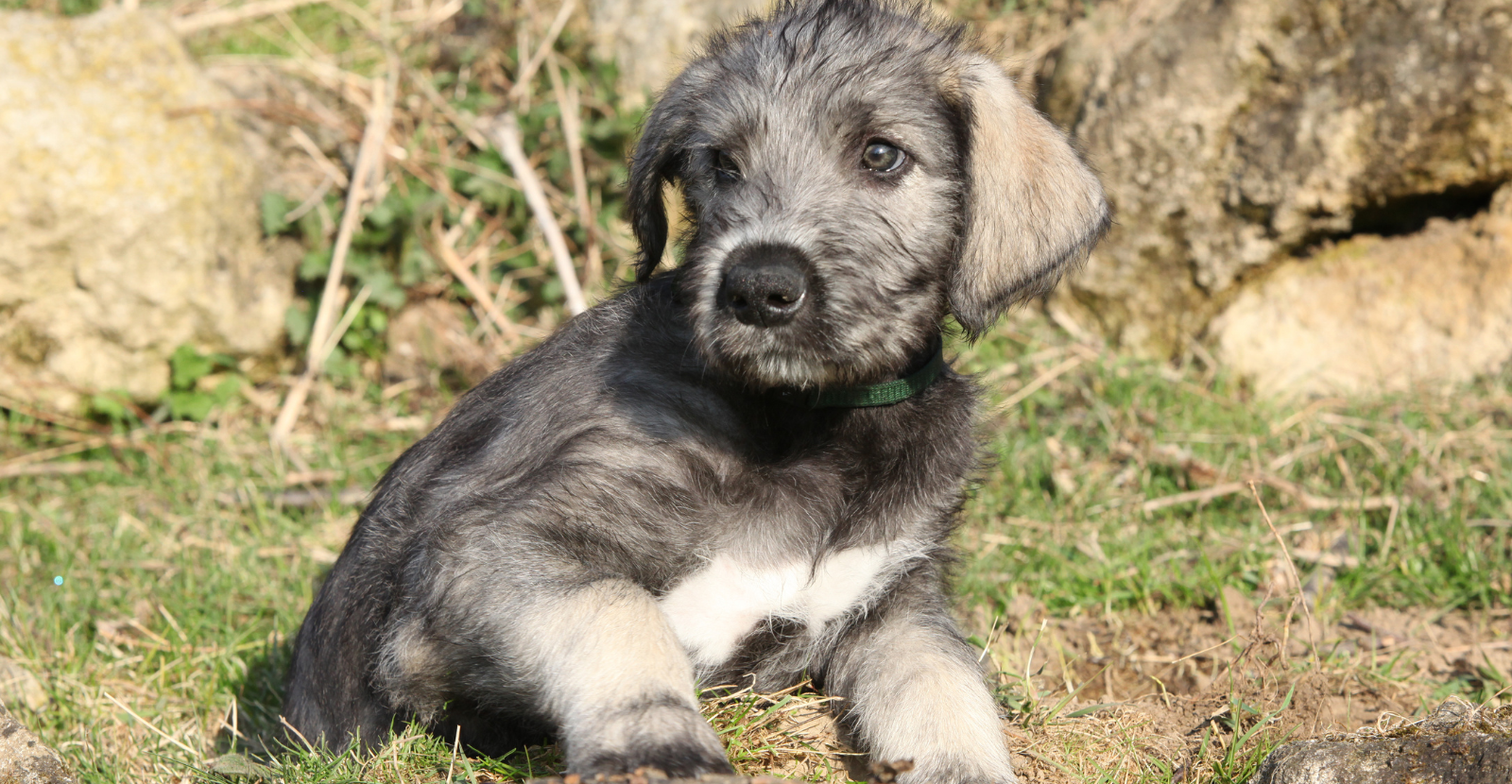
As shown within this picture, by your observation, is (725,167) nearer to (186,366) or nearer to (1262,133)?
(1262,133)

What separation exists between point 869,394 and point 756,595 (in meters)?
0.64

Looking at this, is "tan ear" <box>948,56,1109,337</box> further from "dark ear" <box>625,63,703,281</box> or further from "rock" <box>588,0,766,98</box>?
"rock" <box>588,0,766,98</box>

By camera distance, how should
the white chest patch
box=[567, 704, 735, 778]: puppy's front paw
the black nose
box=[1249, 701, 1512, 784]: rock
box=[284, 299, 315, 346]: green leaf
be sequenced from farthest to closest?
1. box=[284, 299, 315, 346]: green leaf
2. the white chest patch
3. the black nose
4. box=[1249, 701, 1512, 784]: rock
5. box=[567, 704, 735, 778]: puppy's front paw

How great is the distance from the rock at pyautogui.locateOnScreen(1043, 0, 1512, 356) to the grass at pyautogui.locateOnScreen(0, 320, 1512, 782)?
0.62 m

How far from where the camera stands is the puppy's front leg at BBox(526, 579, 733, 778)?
259cm

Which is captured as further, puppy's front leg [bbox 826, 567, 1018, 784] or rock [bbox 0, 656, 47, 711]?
rock [bbox 0, 656, 47, 711]

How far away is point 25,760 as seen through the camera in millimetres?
3184

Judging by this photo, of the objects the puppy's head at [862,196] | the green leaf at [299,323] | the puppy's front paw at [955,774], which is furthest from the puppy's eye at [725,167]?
the green leaf at [299,323]

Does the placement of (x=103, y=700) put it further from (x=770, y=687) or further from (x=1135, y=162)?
(x=1135, y=162)

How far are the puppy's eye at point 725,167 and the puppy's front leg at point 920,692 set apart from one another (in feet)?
4.22

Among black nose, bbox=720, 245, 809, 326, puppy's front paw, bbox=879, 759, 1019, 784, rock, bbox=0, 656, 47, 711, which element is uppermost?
black nose, bbox=720, 245, 809, 326

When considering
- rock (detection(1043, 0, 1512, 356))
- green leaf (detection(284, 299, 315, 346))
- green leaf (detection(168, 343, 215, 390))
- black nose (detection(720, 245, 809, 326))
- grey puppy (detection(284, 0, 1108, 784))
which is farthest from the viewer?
green leaf (detection(284, 299, 315, 346))

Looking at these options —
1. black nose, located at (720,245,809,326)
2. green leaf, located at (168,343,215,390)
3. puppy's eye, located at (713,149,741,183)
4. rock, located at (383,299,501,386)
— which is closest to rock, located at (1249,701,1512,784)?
black nose, located at (720,245,809,326)

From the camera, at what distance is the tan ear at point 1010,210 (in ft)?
10.7
